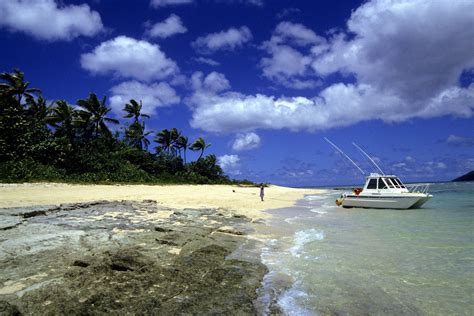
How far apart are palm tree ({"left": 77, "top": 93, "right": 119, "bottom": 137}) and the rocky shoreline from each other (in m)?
34.3

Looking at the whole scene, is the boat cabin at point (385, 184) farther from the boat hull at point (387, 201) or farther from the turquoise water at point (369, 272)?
the turquoise water at point (369, 272)

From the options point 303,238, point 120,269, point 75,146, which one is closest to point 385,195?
point 303,238

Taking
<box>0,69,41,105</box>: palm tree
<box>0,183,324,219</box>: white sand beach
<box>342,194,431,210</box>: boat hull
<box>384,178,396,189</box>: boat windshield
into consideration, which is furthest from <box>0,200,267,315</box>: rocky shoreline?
<box>0,69,41,105</box>: palm tree

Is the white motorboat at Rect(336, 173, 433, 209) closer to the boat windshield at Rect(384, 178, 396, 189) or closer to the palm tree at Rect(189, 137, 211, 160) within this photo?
the boat windshield at Rect(384, 178, 396, 189)

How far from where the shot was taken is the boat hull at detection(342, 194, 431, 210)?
68.0 feet

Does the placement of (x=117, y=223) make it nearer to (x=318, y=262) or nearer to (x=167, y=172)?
(x=318, y=262)

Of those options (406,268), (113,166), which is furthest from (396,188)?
(113,166)

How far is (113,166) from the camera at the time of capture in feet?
124

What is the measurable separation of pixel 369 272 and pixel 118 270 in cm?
479

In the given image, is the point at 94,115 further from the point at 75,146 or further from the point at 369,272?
the point at 369,272

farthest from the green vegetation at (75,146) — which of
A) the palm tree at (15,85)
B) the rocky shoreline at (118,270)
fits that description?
the rocky shoreline at (118,270)

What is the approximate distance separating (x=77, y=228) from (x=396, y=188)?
19180mm

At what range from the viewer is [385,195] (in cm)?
2131

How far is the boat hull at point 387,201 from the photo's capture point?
20.7 meters
